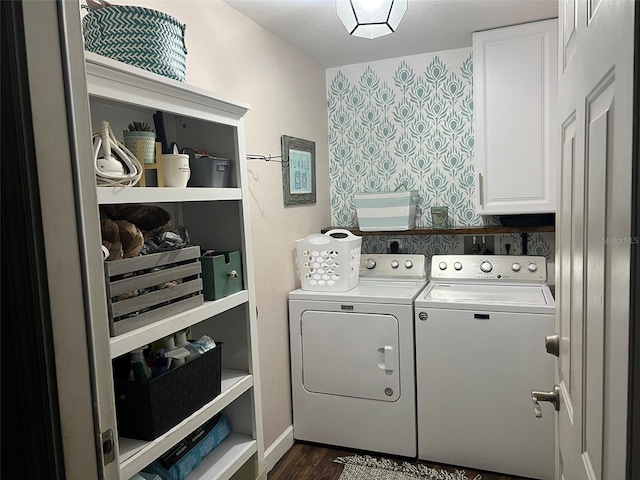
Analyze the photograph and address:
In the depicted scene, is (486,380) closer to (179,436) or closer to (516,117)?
(516,117)

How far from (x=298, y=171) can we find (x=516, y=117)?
50.8 inches

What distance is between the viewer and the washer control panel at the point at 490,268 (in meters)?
2.86

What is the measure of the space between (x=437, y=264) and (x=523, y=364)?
0.85 m

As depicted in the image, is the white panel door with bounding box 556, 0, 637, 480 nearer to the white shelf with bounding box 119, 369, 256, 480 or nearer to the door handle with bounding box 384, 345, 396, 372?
the white shelf with bounding box 119, 369, 256, 480

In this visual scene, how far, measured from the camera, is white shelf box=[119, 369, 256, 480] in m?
1.29

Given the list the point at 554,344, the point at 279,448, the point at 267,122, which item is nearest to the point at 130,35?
the point at 267,122

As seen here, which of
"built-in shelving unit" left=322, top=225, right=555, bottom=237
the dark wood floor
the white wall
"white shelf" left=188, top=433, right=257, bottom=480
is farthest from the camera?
"built-in shelving unit" left=322, top=225, right=555, bottom=237

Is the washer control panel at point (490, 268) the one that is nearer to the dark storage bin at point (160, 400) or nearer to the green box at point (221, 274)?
the green box at point (221, 274)

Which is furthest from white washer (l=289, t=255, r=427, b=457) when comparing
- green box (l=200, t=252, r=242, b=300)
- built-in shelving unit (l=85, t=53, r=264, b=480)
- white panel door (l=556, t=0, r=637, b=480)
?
white panel door (l=556, t=0, r=637, b=480)

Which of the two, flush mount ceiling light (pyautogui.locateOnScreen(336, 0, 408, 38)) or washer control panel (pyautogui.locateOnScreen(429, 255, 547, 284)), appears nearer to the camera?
flush mount ceiling light (pyautogui.locateOnScreen(336, 0, 408, 38))

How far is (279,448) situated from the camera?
274 centimetres

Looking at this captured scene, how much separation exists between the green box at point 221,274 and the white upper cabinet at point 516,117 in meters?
1.68

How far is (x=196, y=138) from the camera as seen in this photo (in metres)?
1.82

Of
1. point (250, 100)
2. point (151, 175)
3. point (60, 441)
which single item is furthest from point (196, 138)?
point (60, 441)
